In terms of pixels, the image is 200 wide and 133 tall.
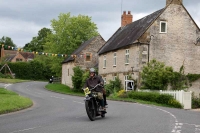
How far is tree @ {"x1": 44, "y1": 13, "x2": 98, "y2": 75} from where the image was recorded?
74.5m

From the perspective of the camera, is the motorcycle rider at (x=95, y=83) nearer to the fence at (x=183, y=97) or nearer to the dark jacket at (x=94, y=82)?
the dark jacket at (x=94, y=82)

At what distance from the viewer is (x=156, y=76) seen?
34.8 meters

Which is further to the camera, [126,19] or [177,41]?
[126,19]

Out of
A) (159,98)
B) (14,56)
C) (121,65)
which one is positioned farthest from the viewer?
(14,56)

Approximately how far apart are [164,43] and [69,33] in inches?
1430

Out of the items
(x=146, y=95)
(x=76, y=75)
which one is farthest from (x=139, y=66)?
(x=76, y=75)

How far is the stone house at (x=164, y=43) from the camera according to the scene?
39250 millimetres

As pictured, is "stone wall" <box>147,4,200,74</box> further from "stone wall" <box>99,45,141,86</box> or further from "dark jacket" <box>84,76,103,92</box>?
"dark jacket" <box>84,76,103,92</box>

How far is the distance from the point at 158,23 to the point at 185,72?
20.9ft

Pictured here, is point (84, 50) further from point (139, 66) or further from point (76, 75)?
point (139, 66)

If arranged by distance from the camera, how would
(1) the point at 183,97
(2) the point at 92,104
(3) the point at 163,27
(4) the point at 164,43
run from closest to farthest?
(2) the point at 92,104 < (1) the point at 183,97 < (4) the point at 164,43 < (3) the point at 163,27

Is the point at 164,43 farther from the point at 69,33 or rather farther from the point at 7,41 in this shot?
the point at 7,41

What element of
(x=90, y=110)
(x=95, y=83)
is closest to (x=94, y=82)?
(x=95, y=83)

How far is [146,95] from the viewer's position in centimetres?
3139
